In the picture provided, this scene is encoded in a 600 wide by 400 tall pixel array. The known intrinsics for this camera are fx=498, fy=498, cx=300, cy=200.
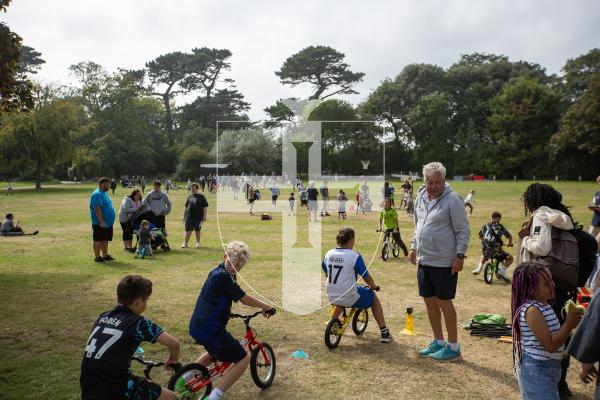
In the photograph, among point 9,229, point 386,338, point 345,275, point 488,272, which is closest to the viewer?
point 345,275

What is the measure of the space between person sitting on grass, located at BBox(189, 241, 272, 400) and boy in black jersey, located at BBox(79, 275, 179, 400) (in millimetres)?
888

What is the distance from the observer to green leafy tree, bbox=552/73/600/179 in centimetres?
5534

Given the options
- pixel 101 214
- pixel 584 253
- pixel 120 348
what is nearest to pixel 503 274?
pixel 584 253

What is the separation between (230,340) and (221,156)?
3374mm

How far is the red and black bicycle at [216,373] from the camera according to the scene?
4461 mm

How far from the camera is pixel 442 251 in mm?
5887

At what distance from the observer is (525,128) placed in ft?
223

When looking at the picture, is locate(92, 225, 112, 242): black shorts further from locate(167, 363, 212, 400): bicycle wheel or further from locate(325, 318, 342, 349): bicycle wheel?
locate(167, 363, 212, 400): bicycle wheel

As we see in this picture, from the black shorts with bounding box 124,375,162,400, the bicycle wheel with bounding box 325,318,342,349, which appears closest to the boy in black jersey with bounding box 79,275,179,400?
the black shorts with bounding box 124,375,162,400

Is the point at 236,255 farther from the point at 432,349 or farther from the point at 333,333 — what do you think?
the point at 432,349

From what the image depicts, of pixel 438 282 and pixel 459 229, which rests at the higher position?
pixel 459 229

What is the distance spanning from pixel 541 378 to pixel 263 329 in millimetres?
4407

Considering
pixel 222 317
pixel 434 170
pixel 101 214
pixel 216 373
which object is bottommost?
pixel 216 373

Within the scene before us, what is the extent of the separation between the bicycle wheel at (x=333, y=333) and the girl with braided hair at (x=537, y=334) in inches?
117
